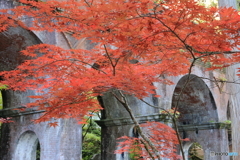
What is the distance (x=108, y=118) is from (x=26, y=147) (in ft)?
10.6

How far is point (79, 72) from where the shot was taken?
495 cm

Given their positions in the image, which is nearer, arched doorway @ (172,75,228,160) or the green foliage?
arched doorway @ (172,75,228,160)

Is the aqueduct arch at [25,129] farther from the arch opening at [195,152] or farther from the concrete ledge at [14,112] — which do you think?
the arch opening at [195,152]

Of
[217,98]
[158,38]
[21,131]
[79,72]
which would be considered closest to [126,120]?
[21,131]

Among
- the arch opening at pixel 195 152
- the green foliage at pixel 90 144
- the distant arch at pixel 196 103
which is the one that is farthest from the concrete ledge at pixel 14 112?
the arch opening at pixel 195 152

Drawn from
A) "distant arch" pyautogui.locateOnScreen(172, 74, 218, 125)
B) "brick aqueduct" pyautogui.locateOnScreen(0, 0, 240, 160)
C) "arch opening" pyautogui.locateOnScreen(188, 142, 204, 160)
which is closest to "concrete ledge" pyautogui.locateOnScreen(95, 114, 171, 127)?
"brick aqueduct" pyautogui.locateOnScreen(0, 0, 240, 160)

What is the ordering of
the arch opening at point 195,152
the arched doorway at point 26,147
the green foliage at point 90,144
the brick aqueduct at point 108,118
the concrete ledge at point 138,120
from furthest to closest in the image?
the arch opening at point 195,152, the green foliage at point 90,144, the concrete ledge at point 138,120, the arched doorway at point 26,147, the brick aqueduct at point 108,118

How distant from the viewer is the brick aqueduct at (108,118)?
24.7ft

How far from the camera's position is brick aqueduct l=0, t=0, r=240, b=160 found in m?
7.53

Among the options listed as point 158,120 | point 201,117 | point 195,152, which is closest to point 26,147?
point 158,120

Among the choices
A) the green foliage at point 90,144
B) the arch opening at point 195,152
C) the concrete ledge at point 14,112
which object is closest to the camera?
the concrete ledge at point 14,112

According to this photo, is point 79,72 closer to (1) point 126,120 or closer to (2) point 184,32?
(2) point 184,32

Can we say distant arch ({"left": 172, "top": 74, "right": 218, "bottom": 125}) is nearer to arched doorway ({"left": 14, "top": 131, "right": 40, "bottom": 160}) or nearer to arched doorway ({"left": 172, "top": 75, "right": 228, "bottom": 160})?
arched doorway ({"left": 172, "top": 75, "right": 228, "bottom": 160})

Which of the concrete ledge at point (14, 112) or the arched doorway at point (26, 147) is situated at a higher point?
the concrete ledge at point (14, 112)
